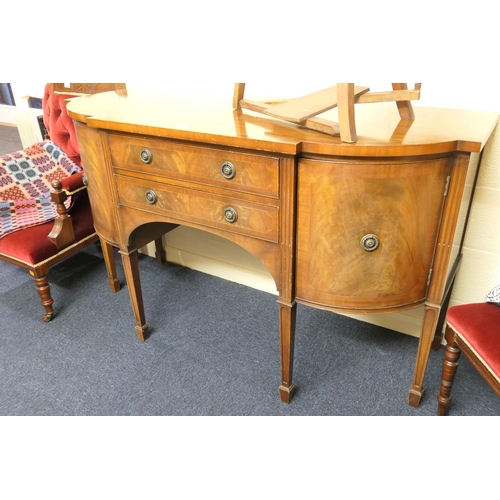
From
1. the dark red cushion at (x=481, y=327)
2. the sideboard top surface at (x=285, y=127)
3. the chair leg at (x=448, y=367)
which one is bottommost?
the chair leg at (x=448, y=367)

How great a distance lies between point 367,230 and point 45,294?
150 cm

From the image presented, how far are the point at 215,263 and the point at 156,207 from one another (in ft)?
2.90

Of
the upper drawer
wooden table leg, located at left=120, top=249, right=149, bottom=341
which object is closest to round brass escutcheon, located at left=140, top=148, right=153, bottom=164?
the upper drawer

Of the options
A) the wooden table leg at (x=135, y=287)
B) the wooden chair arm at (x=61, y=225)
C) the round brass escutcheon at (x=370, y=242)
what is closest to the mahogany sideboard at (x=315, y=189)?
the round brass escutcheon at (x=370, y=242)

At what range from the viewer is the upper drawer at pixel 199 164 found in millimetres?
1194

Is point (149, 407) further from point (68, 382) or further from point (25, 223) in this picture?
point (25, 223)

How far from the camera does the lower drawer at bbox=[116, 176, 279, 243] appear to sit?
1.27 meters

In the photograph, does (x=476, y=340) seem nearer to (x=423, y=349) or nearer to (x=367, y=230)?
(x=423, y=349)

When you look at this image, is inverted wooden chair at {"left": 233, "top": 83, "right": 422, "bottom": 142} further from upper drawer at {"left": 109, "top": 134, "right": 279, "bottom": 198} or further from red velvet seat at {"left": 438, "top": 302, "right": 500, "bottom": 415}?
red velvet seat at {"left": 438, "top": 302, "right": 500, "bottom": 415}

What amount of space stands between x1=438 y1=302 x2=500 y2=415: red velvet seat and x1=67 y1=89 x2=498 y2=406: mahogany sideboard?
7 cm

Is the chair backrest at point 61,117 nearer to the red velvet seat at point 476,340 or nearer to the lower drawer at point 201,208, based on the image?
the lower drawer at point 201,208

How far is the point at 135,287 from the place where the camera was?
182 centimetres

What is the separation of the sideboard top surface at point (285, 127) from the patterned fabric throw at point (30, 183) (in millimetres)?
638

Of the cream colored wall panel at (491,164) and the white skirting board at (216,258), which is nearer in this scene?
the cream colored wall panel at (491,164)
